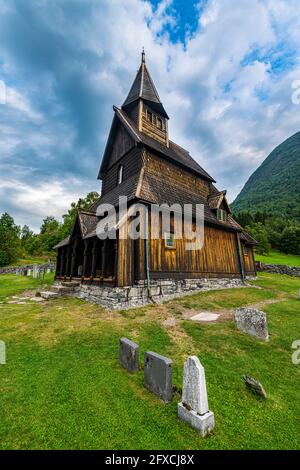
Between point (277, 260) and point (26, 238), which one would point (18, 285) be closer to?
point (277, 260)

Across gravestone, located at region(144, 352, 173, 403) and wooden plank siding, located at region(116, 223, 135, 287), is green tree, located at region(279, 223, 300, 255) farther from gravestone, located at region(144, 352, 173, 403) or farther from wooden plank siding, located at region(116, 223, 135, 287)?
gravestone, located at region(144, 352, 173, 403)

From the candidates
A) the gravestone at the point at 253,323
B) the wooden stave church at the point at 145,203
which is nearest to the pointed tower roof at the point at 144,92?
the wooden stave church at the point at 145,203

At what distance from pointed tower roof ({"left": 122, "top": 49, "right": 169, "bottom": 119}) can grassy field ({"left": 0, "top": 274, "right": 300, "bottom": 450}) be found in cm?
1783

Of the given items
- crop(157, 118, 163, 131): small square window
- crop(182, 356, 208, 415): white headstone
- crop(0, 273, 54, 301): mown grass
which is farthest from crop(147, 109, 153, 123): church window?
crop(182, 356, 208, 415): white headstone

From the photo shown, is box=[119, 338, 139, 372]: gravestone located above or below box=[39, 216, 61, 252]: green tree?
below

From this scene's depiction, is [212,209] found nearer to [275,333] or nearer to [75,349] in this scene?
[275,333]

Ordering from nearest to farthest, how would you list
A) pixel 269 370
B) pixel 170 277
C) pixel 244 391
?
pixel 244 391 → pixel 269 370 → pixel 170 277

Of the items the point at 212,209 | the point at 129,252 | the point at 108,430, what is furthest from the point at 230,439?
the point at 212,209

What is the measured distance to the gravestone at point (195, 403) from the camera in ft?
9.99

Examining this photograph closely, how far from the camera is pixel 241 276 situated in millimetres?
19219

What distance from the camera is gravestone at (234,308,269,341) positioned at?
21.9 feet

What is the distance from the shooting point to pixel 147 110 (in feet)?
60.4

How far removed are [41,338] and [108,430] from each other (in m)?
4.60
